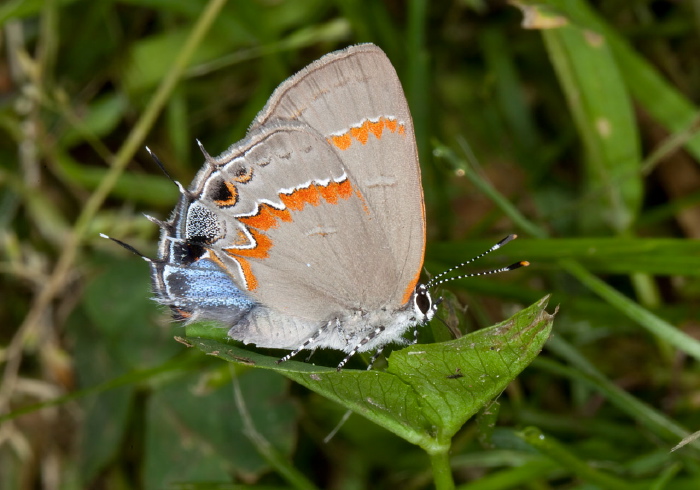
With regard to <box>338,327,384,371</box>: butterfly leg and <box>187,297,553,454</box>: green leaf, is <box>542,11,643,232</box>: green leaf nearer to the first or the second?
<box>338,327,384,371</box>: butterfly leg

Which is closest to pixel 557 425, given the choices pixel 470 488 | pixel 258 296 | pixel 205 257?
pixel 470 488

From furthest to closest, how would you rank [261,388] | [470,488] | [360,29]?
1. [360,29]
2. [261,388]
3. [470,488]

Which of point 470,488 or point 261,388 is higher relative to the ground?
point 261,388

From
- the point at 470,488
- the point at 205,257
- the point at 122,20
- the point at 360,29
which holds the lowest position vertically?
→ the point at 470,488

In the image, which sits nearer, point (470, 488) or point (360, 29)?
point (470, 488)

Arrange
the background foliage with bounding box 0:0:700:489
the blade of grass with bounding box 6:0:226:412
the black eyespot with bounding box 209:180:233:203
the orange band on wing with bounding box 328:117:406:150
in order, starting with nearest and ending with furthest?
the orange band on wing with bounding box 328:117:406:150 → the black eyespot with bounding box 209:180:233:203 → the background foliage with bounding box 0:0:700:489 → the blade of grass with bounding box 6:0:226:412

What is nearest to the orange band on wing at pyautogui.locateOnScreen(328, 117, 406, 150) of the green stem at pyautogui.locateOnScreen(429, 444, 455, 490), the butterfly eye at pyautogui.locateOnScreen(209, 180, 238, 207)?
the butterfly eye at pyautogui.locateOnScreen(209, 180, 238, 207)

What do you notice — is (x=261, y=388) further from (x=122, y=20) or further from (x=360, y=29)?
(x=122, y=20)
